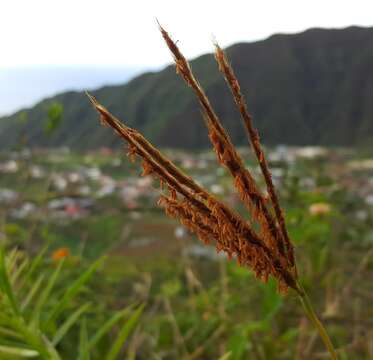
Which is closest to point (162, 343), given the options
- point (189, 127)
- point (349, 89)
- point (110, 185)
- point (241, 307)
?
point (241, 307)

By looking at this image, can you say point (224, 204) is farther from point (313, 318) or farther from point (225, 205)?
point (313, 318)

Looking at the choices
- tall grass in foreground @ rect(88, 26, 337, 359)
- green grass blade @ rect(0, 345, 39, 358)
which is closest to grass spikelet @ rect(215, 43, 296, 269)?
tall grass in foreground @ rect(88, 26, 337, 359)

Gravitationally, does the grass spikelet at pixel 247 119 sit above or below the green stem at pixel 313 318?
above

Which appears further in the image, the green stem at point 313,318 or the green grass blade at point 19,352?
the green grass blade at point 19,352

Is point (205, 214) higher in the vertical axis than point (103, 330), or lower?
higher

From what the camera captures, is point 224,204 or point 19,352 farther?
point 19,352

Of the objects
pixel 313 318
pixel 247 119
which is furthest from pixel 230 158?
pixel 313 318

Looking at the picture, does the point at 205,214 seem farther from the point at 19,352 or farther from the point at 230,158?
the point at 19,352

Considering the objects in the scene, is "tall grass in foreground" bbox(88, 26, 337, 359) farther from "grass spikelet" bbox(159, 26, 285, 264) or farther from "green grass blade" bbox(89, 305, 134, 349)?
"green grass blade" bbox(89, 305, 134, 349)

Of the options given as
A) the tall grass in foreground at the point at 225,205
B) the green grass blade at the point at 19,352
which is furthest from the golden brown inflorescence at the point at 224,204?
the green grass blade at the point at 19,352

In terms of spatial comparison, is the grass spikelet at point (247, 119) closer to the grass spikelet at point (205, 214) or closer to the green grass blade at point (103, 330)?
the grass spikelet at point (205, 214)

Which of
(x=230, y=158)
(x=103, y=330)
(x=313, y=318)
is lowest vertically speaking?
(x=103, y=330)
